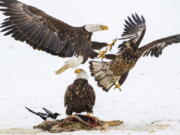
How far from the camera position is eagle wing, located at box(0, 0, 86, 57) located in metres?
8.19

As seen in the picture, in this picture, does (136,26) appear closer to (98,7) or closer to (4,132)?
(4,132)

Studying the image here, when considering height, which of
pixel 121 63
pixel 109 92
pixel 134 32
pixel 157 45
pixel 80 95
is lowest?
pixel 80 95

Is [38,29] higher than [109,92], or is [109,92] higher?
[38,29]

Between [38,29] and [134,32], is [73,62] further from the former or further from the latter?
[134,32]

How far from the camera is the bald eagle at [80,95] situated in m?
8.27

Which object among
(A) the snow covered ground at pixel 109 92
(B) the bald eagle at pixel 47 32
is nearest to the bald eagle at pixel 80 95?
(B) the bald eagle at pixel 47 32

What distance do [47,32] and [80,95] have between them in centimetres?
99

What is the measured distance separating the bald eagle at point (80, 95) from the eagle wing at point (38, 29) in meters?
0.41

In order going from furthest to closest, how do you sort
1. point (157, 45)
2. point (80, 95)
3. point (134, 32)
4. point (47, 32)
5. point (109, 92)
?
point (109, 92) → point (134, 32) → point (157, 45) → point (47, 32) → point (80, 95)

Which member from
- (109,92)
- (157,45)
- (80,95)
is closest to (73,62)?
(80,95)

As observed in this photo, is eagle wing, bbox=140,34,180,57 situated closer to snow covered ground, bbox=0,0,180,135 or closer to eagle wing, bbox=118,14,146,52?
eagle wing, bbox=118,14,146,52

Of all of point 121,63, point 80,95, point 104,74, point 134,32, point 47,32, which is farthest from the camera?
point 134,32

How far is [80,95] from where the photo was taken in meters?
8.27

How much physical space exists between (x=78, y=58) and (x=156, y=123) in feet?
4.72
